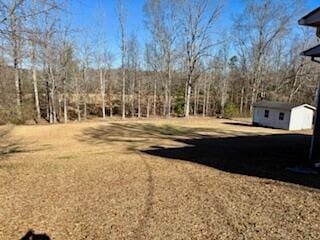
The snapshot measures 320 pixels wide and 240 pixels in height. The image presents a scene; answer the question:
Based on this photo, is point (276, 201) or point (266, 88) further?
point (266, 88)

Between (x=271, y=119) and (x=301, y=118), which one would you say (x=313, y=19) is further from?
(x=271, y=119)

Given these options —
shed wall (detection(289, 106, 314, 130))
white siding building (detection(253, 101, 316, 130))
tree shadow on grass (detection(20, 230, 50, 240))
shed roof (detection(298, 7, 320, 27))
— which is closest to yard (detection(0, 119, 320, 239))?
tree shadow on grass (detection(20, 230, 50, 240))

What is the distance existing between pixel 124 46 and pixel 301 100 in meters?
22.0

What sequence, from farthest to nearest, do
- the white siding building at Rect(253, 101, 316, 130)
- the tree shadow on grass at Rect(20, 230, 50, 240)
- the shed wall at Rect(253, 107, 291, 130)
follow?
the shed wall at Rect(253, 107, 291, 130) → the white siding building at Rect(253, 101, 316, 130) → the tree shadow on grass at Rect(20, 230, 50, 240)

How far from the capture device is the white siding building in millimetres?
21859

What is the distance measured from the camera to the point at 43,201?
447 cm

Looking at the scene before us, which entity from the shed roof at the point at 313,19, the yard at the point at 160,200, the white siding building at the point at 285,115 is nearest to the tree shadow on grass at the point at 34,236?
the yard at the point at 160,200

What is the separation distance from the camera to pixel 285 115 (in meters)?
22.1

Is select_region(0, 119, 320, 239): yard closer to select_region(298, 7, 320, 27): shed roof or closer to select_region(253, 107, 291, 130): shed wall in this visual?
select_region(298, 7, 320, 27): shed roof

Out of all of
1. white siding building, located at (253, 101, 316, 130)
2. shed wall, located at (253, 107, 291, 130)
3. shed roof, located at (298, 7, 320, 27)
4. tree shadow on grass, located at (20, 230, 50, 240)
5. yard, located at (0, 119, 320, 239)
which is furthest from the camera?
shed wall, located at (253, 107, 291, 130)

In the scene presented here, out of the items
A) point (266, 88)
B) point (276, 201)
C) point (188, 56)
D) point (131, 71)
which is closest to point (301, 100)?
point (266, 88)

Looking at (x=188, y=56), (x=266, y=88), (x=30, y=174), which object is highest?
(x=188, y=56)

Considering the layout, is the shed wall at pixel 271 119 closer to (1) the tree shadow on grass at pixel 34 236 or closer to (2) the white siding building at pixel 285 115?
(2) the white siding building at pixel 285 115

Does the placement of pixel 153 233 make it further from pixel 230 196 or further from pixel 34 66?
pixel 34 66
